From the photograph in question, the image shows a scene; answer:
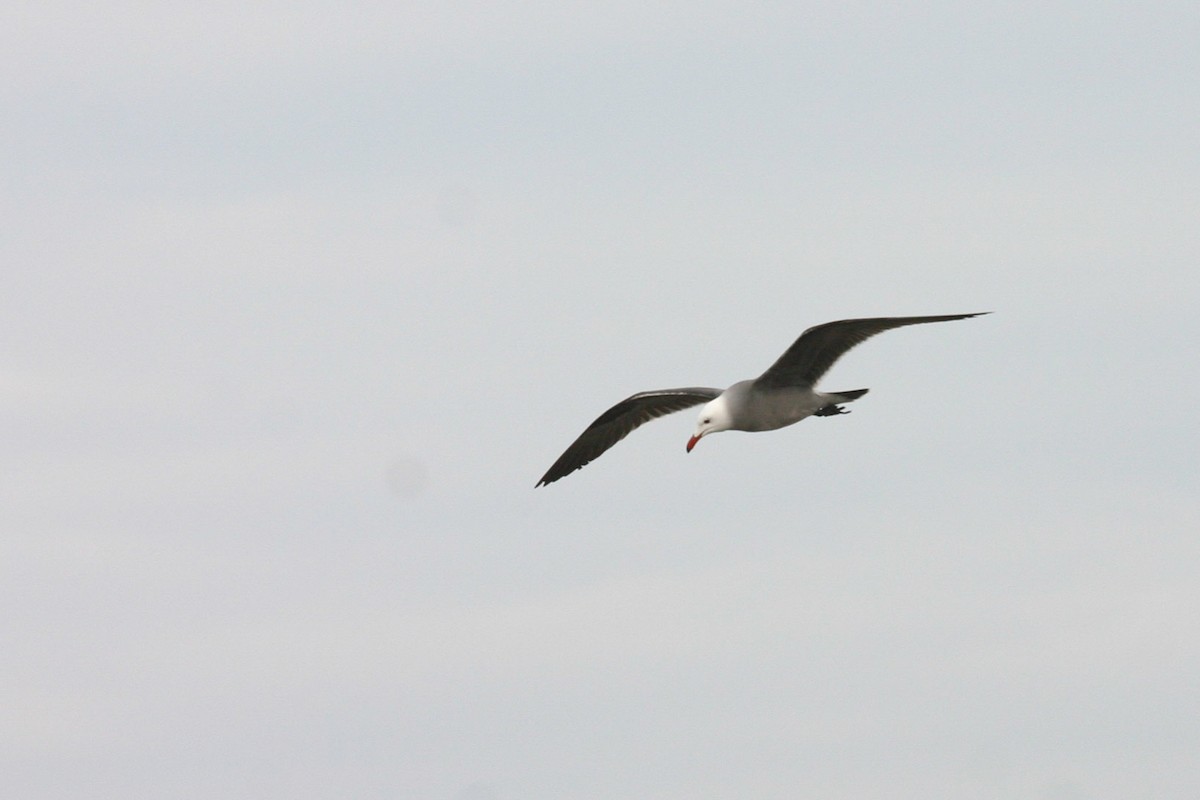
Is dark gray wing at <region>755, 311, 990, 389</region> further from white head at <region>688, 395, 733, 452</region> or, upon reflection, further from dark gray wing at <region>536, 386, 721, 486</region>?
dark gray wing at <region>536, 386, 721, 486</region>

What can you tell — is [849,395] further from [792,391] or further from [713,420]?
[713,420]

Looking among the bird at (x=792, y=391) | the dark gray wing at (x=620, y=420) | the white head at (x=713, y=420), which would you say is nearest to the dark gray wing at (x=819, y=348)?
the bird at (x=792, y=391)

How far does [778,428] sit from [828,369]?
70.3 inches

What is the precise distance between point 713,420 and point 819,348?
9.21ft

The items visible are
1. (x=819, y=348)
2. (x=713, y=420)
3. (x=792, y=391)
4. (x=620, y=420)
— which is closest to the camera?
(x=819, y=348)

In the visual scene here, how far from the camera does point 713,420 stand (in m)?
35.4

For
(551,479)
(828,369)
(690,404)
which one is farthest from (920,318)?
(551,479)

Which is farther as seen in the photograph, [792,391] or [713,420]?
[713,420]

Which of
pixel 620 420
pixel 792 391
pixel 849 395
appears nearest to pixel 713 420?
pixel 792 391

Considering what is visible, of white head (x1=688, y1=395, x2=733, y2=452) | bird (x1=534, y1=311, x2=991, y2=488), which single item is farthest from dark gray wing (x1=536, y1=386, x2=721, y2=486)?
white head (x1=688, y1=395, x2=733, y2=452)

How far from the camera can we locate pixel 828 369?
34125mm

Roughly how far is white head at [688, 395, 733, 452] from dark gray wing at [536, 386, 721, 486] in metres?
2.35

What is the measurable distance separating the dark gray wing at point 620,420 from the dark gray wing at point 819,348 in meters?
3.69

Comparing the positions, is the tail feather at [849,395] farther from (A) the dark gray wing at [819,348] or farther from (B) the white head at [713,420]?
(B) the white head at [713,420]
